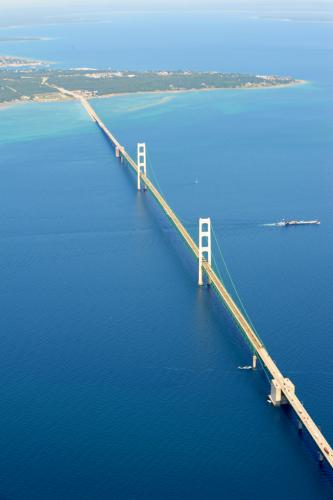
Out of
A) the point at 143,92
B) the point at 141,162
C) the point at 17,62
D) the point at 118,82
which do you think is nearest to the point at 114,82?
the point at 118,82

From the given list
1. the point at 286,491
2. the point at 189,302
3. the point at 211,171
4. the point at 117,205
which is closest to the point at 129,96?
the point at 211,171

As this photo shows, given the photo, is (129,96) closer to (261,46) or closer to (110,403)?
(261,46)

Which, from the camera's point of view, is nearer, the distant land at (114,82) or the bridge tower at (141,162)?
the bridge tower at (141,162)

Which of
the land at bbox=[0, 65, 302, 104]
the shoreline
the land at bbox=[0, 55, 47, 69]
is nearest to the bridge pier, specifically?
→ the shoreline

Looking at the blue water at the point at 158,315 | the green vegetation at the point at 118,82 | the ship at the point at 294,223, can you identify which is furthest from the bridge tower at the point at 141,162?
the green vegetation at the point at 118,82

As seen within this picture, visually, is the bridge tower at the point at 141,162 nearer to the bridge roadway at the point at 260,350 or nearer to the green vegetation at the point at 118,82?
the bridge roadway at the point at 260,350

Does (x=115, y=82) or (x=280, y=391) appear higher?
(x=115, y=82)

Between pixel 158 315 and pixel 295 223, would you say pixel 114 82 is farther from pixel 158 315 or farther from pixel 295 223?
pixel 158 315

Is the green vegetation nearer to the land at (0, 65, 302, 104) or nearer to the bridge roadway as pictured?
the land at (0, 65, 302, 104)
